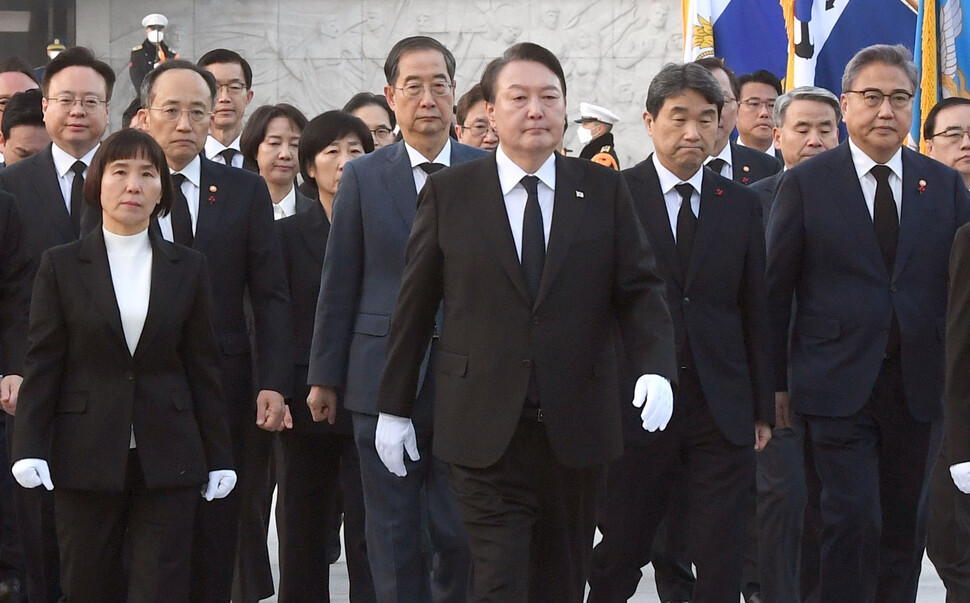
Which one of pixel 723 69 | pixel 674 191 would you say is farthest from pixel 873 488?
pixel 723 69

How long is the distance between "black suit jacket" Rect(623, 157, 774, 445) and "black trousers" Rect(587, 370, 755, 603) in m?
0.08

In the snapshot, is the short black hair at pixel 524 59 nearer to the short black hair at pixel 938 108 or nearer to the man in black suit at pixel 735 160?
the man in black suit at pixel 735 160

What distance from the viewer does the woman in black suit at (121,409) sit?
16.4 ft

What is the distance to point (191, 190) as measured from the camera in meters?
5.95

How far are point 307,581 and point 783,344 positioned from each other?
194cm

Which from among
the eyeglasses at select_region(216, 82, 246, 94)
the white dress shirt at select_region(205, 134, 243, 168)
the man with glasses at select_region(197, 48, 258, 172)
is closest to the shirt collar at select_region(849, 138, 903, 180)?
the white dress shirt at select_region(205, 134, 243, 168)

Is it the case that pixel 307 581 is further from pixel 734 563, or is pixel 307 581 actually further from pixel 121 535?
pixel 734 563

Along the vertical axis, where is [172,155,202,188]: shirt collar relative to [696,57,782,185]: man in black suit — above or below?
below

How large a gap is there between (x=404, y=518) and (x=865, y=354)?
165cm

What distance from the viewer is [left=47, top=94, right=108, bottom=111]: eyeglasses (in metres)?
6.31

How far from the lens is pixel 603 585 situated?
→ 18.1 feet

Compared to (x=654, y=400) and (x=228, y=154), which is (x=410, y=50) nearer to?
(x=654, y=400)

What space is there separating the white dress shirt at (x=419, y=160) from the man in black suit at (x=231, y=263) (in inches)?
24.9

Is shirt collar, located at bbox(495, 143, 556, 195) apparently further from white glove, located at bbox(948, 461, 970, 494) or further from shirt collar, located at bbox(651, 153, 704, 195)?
white glove, located at bbox(948, 461, 970, 494)
